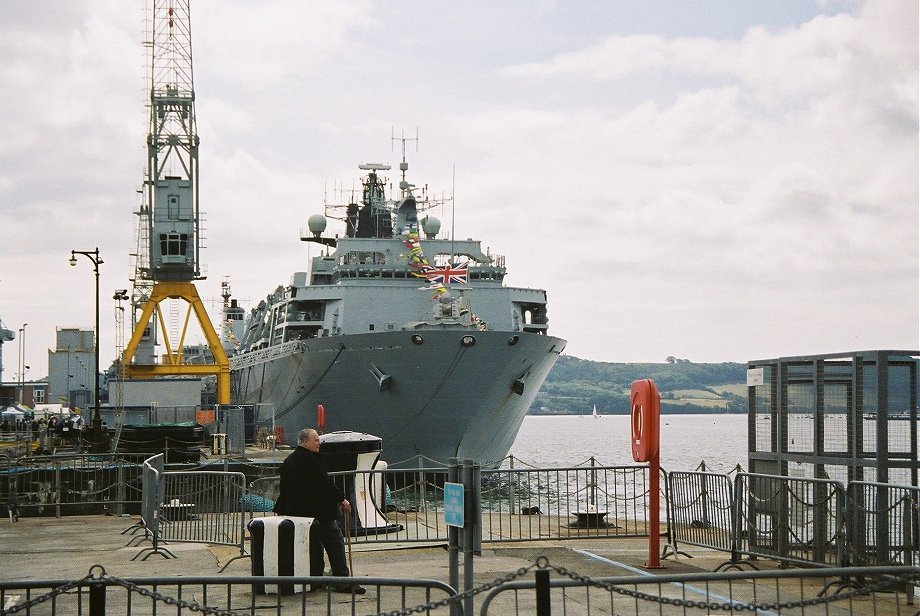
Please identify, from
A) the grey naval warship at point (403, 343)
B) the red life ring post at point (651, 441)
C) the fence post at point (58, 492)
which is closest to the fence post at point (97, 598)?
the red life ring post at point (651, 441)

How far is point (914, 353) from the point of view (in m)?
10.5

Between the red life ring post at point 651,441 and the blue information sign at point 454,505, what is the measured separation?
389cm

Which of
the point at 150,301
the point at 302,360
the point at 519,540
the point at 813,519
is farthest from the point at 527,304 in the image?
the point at 813,519

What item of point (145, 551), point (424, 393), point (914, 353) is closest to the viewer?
point (914, 353)

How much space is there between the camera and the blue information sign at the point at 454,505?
7.96 meters

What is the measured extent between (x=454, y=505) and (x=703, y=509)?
20.0 feet

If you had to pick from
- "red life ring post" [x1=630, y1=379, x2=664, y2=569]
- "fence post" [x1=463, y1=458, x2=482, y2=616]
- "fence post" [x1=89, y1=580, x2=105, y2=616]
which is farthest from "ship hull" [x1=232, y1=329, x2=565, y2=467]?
"fence post" [x1=89, y1=580, x2=105, y2=616]

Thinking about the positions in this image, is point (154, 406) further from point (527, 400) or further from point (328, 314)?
point (527, 400)

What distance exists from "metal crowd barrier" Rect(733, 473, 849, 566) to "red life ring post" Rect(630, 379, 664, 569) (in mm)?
883

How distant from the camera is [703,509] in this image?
13.3 metres

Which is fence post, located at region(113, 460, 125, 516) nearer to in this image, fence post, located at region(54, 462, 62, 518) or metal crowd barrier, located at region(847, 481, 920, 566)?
fence post, located at region(54, 462, 62, 518)

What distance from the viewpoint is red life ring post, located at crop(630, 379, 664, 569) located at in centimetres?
1165

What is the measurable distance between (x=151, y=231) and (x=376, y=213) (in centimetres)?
1307

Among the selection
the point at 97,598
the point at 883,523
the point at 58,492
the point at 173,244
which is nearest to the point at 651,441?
the point at 883,523
